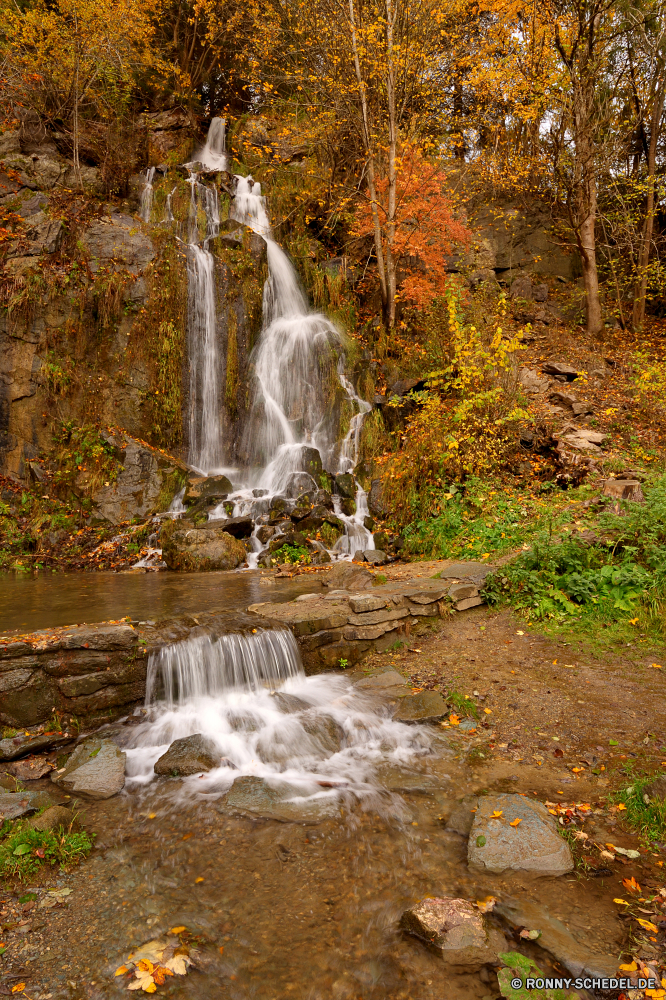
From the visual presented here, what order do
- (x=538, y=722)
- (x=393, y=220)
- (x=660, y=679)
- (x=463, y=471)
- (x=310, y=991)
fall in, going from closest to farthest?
(x=310, y=991) < (x=538, y=722) < (x=660, y=679) < (x=463, y=471) < (x=393, y=220)

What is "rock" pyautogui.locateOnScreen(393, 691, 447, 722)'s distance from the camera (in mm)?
4703

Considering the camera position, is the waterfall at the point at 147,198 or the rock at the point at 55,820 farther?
the waterfall at the point at 147,198

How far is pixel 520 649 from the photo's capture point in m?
5.65

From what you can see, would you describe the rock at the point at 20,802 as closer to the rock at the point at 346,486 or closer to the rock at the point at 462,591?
the rock at the point at 462,591

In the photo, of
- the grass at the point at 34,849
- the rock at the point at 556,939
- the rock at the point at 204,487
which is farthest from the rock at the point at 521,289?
the grass at the point at 34,849

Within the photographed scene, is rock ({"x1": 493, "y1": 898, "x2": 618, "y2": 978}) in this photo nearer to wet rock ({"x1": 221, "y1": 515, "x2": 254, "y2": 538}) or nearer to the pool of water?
the pool of water

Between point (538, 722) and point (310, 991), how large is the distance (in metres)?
2.74

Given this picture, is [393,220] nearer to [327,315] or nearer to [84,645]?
[327,315]

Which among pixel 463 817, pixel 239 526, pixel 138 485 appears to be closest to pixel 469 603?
pixel 463 817

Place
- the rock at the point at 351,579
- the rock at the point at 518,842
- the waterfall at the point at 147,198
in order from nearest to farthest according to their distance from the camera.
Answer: the rock at the point at 518,842, the rock at the point at 351,579, the waterfall at the point at 147,198

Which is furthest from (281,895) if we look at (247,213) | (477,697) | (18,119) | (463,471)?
(18,119)

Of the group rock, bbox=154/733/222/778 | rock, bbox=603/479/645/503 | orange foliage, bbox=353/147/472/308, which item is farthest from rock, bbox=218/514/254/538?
orange foliage, bbox=353/147/472/308

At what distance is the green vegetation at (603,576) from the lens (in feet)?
18.4

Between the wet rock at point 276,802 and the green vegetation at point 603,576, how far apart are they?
134 inches
